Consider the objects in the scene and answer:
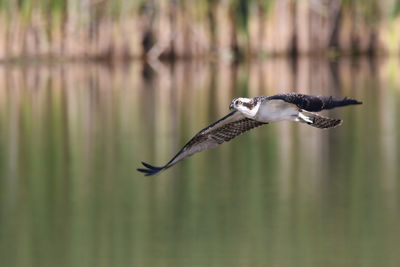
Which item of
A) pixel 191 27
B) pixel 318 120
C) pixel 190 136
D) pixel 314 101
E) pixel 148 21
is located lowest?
pixel 318 120

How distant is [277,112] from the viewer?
7203 millimetres

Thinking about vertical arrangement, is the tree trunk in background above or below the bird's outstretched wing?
above

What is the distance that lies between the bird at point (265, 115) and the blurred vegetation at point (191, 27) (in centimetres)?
2053

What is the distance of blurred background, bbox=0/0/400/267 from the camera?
41.7 ft

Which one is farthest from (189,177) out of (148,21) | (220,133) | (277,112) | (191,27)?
(148,21)

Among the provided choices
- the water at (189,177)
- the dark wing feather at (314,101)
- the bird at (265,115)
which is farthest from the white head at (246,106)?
the water at (189,177)

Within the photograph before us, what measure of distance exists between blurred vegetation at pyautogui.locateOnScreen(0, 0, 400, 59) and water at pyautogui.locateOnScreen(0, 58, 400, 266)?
756mm

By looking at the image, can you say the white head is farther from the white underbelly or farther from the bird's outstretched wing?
the bird's outstretched wing

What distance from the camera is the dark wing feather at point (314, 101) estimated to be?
684 cm

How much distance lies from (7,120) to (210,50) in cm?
804

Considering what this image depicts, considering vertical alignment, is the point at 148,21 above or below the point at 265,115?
above

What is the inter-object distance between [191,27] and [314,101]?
73.9 feet

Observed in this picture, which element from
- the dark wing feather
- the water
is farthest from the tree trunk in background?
the dark wing feather

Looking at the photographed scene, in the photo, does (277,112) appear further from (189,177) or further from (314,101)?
(189,177)
